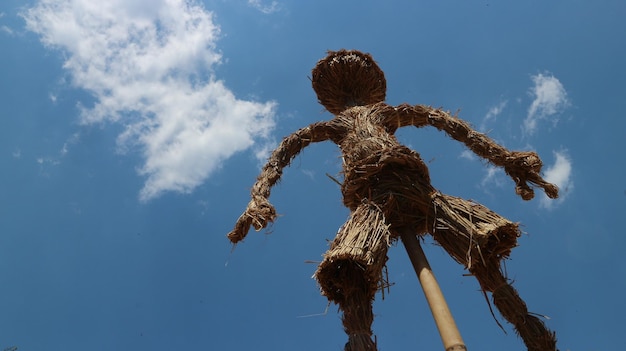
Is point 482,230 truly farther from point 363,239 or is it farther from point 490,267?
point 363,239

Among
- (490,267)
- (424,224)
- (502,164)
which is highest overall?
(502,164)

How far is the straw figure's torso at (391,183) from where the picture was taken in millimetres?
3379

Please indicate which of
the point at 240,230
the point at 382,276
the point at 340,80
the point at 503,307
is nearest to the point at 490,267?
the point at 503,307

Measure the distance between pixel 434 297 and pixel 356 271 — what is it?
19.0 inches

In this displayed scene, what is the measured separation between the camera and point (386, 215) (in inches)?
131

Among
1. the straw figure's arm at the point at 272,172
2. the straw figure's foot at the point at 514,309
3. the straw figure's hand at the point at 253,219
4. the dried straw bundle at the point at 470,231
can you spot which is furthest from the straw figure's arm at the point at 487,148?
the straw figure's hand at the point at 253,219

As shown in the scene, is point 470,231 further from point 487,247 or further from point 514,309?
point 514,309

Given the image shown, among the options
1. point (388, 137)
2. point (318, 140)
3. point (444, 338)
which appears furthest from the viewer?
point (318, 140)

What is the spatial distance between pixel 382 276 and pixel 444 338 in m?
0.54

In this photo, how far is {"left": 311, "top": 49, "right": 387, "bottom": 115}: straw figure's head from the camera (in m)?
5.13

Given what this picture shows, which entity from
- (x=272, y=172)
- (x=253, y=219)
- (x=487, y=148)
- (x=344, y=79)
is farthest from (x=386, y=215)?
(x=344, y=79)

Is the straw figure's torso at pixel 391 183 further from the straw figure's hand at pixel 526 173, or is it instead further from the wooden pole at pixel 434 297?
the straw figure's hand at pixel 526 173

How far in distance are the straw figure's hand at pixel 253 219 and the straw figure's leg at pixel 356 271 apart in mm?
532

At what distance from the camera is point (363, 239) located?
9.91 feet
